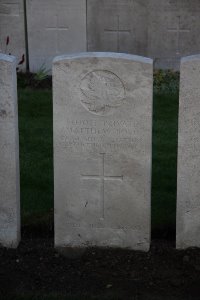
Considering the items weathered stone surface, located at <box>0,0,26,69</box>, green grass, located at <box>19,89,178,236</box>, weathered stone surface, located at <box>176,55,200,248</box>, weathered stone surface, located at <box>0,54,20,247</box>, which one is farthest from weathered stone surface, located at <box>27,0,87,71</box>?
weathered stone surface, located at <box>176,55,200,248</box>

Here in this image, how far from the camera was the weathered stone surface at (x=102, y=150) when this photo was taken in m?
5.26

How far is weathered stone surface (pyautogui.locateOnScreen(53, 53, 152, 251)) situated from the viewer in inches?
207

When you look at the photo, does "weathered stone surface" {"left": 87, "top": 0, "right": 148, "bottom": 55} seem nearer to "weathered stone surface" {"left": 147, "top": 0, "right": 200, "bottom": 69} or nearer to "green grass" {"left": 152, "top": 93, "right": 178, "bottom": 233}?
"weathered stone surface" {"left": 147, "top": 0, "right": 200, "bottom": 69}

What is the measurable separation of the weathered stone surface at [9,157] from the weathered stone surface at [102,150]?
288 mm

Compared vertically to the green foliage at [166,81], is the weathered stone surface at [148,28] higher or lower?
higher

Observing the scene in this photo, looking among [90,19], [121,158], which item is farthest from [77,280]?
[90,19]

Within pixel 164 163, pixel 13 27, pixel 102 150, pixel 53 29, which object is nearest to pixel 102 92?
pixel 102 150

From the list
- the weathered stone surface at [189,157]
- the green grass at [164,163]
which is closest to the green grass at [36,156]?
the green grass at [164,163]

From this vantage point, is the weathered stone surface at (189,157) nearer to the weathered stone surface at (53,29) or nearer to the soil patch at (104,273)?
the soil patch at (104,273)

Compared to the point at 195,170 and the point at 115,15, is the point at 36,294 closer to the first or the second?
the point at 195,170

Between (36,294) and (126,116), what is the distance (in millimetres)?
1319

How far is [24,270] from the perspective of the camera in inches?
212

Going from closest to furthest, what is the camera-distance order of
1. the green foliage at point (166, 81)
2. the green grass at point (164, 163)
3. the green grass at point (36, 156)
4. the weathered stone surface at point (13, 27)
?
the green grass at point (164, 163)
the green grass at point (36, 156)
the green foliage at point (166, 81)
the weathered stone surface at point (13, 27)

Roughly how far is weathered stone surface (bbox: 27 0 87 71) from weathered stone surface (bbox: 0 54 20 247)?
5.24 metres
